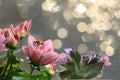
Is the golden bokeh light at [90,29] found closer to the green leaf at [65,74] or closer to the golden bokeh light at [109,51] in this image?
the golden bokeh light at [109,51]

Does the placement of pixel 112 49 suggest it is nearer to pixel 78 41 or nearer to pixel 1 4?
pixel 78 41

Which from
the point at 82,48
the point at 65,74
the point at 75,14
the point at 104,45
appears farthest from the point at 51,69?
the point at 75,14

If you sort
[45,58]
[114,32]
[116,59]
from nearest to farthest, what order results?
[45,58] → [116,59] → [114,32]

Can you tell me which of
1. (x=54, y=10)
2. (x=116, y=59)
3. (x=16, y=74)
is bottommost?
(x=16, y=74)

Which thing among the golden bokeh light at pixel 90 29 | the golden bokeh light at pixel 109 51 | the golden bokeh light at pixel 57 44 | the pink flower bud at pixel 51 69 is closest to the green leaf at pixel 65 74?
the pink flower bud at pixel 51 69

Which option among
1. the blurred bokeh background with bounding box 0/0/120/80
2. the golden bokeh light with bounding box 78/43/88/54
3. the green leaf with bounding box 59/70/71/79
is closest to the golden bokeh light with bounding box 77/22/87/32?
the blurred bokeh background with bounding box 0/0/120/80

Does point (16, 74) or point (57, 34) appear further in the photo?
point (57, 34)

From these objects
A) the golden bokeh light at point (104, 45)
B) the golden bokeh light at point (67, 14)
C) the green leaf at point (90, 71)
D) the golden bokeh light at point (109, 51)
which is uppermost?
the golden bokeh light at point (67, 14)

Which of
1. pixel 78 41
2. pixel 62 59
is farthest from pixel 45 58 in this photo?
pixel 78 41
